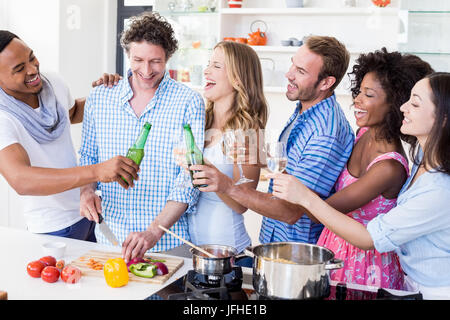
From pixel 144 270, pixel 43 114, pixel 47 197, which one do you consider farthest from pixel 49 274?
pixel 43 114

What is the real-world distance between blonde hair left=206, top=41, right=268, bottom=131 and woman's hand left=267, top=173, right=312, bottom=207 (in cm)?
57

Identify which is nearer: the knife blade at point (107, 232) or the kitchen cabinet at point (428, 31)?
the knife blade at point (107, 232)

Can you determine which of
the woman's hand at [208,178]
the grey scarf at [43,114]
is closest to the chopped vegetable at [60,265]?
the woman's hand at [208,178]

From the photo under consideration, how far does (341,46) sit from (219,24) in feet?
7.65

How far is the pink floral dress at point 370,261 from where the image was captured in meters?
1.84

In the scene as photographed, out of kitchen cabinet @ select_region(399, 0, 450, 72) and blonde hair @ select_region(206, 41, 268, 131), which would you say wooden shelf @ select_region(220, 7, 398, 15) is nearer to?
kitchen cabinet @ select_region(399, 0, 450, 72)

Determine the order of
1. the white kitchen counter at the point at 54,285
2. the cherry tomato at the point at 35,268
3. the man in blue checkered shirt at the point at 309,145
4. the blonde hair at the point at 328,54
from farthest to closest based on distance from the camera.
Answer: the blonde hair at the point at 328,54, the man in blue checkered shirt at the point at 309,145, the cherry tomato at the point at 35,268, the white kitchen counter at the point at 54,285

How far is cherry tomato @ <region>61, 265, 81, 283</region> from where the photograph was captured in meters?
1.57

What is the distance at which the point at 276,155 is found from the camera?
62.6 inches

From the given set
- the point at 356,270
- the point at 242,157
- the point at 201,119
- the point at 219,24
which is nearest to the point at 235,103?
the point at 201,119

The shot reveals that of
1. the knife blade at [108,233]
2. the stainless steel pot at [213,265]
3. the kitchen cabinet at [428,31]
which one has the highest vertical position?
the kitchen cabinet at [428,31]

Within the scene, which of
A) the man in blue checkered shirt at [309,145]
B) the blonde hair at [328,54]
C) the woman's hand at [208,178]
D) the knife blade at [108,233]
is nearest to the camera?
the woman's hand at [208,178]

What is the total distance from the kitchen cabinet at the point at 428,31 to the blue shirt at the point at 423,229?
2.52m

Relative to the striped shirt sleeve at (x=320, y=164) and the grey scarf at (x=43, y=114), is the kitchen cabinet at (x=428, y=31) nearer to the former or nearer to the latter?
the striped shirt sleeve at (x=320, y=164)
